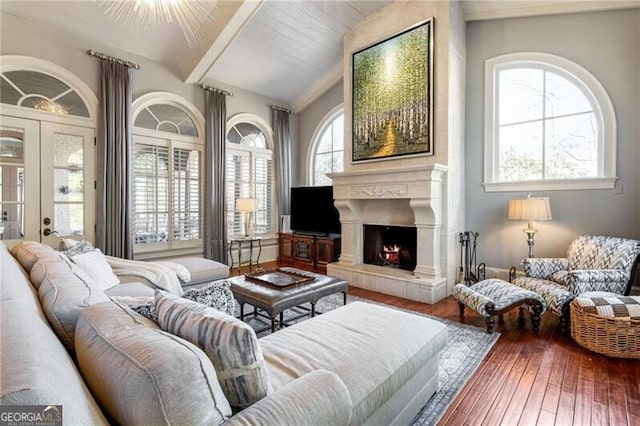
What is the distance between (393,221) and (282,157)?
2.91m

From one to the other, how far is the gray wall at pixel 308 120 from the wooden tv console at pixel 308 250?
137 cm

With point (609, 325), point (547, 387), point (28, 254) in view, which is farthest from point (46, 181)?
point (609, 325)

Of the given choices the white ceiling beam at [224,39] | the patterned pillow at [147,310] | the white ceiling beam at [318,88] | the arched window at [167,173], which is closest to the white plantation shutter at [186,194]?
the arched window at [167,173]

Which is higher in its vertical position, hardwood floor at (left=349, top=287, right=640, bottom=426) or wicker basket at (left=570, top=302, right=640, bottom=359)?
wicker basket at (left=570, top=302, right=640, bottom=359)

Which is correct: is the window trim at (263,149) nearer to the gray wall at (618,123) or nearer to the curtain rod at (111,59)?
the curtain rod at (111,59)

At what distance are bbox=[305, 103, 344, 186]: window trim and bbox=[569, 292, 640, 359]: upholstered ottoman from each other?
4.96 meters

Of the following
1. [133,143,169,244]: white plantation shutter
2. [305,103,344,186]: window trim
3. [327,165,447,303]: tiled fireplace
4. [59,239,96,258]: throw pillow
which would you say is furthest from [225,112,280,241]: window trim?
[59,239,96,258]: throw pillow

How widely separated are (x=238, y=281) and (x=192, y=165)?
299 centimetres

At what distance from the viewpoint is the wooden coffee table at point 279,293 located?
2582 mm

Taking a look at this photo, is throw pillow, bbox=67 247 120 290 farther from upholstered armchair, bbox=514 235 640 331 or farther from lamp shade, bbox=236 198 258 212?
upholstered armchair, bbox=514 235 640 331

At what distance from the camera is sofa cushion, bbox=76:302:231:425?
0.76m

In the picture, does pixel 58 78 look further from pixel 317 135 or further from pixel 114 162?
pixel 317 135

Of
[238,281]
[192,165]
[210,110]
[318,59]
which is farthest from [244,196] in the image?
[238,281]

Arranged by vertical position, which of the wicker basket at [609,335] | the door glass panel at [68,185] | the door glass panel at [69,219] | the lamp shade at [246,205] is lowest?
the wicker basket at [609,335]
